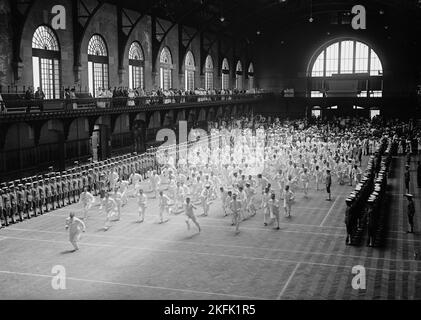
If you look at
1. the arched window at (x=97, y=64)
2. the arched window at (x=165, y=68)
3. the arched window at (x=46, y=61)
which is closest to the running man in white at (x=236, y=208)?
the arched window at (x=46, y=61)

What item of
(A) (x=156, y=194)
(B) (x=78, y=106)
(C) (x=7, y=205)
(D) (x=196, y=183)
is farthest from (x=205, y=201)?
(B) (x=78, y=106)

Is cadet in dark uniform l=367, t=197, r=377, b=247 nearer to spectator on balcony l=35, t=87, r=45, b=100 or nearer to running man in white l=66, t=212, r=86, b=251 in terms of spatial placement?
running man in white l=66, t=212, r=86, b=251

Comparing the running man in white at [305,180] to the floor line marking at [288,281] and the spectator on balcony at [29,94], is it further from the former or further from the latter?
the spectator on balcony at [29,94]

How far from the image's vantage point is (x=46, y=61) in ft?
95.5

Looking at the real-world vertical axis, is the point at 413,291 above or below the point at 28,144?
below

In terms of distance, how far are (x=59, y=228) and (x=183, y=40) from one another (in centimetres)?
3155

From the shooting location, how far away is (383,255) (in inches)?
664

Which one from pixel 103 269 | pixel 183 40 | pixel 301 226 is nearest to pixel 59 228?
pixel 103 269

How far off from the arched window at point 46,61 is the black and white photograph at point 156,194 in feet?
0.30

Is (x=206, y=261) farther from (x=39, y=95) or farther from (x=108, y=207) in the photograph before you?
(x=39, y=95)

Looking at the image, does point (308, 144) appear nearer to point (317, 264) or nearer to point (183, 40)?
point (183, 40)

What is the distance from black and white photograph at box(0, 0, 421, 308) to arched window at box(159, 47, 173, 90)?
20cm

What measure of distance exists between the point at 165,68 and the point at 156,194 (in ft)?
65.7

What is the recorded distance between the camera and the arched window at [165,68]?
44.2m
